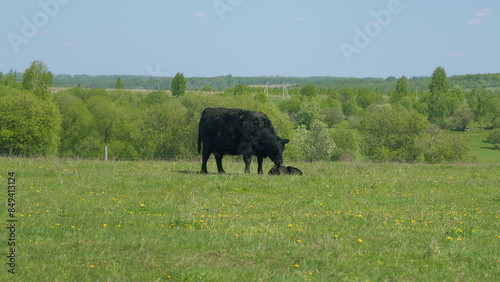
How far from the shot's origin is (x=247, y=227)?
1259cm

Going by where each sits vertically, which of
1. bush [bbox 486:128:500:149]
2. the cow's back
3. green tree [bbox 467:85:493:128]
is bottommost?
bush [bbox 486:128:500:149]

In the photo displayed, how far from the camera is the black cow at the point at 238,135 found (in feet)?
74.6

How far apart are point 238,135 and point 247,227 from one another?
1043cm

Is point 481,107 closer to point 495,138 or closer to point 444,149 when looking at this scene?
point 495,138

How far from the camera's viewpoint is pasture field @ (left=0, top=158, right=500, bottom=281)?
364 inches

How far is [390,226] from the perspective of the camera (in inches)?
A: 525

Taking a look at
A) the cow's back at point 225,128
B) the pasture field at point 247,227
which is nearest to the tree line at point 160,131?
the cow's back at point 225,128

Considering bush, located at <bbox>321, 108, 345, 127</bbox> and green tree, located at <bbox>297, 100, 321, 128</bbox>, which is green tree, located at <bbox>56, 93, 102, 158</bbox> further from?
bush, located at <bbox>321, 108, 345, 127</bbox>

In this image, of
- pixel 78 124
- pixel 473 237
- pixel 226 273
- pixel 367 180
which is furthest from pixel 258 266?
pixel 78 124

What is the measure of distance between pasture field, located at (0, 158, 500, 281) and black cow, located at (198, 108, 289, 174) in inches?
91.1

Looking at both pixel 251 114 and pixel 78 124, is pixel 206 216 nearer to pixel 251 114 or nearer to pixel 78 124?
pixel 251 114

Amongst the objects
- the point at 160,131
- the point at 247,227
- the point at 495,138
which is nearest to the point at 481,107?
the point at 495,138

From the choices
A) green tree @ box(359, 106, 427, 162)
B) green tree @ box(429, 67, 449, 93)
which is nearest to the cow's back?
green tree @ box(359, 106, 427, 162)

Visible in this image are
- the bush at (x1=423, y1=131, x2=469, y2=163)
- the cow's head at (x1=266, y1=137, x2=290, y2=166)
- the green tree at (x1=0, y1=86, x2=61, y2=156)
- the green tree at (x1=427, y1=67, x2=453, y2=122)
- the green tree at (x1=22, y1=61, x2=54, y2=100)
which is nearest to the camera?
the cow's head at (x1=266, y1=137, x2=290, y2=166)
